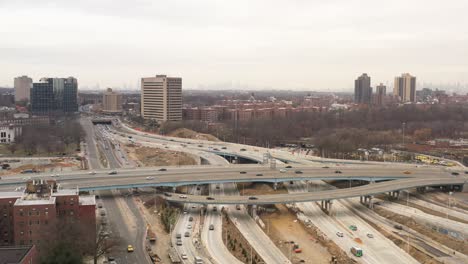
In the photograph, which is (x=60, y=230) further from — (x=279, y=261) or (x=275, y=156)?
(x=275, y=156)

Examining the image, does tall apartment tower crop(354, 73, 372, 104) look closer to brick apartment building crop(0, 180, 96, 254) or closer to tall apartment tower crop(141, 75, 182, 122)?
tall apartment tower crop(141, 75, 182, 122)

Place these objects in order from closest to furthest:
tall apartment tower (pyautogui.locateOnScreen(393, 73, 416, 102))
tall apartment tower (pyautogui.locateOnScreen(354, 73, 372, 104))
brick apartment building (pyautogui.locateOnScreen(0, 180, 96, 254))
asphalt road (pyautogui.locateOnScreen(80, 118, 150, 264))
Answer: brick apartment building (pyautogui.locateOnScreen(0, 180, 96, 254))
asphalt road (pyautogui.locateOnScreen(80, 118, 150, 264))
tall apartment tower (pyautogui.locateOnScreen(354, 73, 372, 104))
tall apartment tower (pyautogui.locateOnScreen(393, 73, 416, 102))

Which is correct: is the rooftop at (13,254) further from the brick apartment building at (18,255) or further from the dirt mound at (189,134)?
the dirt mound at (189,134)

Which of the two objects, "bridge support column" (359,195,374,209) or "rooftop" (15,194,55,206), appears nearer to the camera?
"rooftop" (15,194,55,206)

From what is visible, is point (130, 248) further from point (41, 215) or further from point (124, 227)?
point (41, 215)

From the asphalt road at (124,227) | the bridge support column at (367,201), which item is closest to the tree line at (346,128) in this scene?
the bridge support column at (367,201)

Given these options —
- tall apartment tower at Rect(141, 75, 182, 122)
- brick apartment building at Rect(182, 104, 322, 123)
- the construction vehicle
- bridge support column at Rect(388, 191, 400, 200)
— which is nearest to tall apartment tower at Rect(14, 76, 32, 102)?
brick apartment building at Rect(182, 104, 322, 123)

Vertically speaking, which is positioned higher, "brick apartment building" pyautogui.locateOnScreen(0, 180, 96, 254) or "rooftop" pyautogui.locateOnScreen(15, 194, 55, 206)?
"rooftop" pyautogui.locateOnScreen(15, 194, 55, 206)
